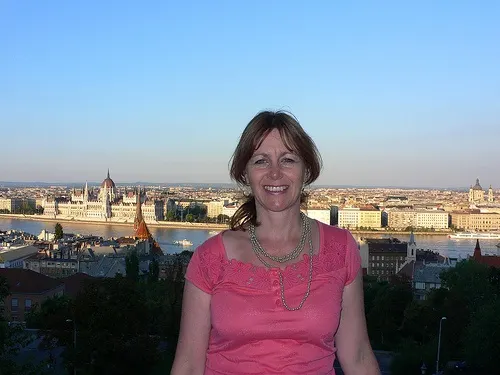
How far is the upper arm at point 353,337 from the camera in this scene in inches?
34.4

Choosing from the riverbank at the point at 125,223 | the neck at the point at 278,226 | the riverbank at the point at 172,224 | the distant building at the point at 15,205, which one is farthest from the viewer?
the distant building at the point at 15,205

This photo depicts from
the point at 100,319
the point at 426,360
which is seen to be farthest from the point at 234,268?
the point at 426,360

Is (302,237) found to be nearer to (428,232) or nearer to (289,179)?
(289,179)

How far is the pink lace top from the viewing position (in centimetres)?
80

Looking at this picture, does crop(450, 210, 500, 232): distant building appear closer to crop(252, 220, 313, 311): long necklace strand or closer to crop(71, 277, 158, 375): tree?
crop(71, 277, 158, 375): tree

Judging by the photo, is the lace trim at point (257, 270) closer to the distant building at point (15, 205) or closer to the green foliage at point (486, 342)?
the green foliage at point (486, 342)

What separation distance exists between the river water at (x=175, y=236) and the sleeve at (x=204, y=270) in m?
27.6

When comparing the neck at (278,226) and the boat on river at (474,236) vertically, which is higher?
the neck at (278,226)

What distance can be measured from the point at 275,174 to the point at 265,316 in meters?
0.19

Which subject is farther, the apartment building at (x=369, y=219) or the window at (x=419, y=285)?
the apartment building at (x=369, y=219)

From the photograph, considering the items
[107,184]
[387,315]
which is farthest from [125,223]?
[387,315]

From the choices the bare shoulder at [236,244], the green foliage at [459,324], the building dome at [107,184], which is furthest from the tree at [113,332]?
the building dome at [107,184]

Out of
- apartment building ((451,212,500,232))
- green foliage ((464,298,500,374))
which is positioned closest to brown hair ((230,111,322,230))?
green foliage ((464,298,500,374))

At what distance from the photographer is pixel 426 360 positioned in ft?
25.1
